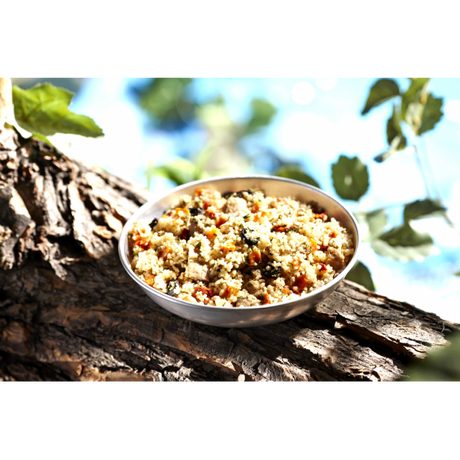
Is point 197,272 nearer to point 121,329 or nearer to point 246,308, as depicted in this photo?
point 246,308

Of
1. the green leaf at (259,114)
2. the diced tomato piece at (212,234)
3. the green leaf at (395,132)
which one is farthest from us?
the green leaf at (259,114)

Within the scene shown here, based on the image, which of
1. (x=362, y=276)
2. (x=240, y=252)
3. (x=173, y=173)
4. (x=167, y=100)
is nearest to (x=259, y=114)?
(x=167, y=100)

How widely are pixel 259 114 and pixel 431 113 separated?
168cm

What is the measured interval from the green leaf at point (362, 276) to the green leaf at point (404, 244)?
10 centimetres

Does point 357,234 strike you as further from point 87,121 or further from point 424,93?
point 87,121

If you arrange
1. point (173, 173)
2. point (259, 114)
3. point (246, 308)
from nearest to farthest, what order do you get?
point (246, 308) < point (173, 173) < point (259, 114)

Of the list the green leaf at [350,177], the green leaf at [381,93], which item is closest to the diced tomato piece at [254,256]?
the green leaf at [350,177]

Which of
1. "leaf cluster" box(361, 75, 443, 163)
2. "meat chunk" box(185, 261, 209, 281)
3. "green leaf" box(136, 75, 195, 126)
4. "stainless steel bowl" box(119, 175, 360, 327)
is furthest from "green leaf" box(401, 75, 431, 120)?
"green leaf" box(136, 75, 195, 126)

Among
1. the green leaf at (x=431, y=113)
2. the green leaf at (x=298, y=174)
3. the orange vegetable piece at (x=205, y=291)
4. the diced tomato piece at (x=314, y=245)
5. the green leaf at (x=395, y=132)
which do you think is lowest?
the orange vegetable piece at (x=205, y=291)

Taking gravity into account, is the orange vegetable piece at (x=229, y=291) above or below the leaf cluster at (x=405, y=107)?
below

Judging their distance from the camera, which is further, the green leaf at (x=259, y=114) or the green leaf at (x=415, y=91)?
the green leaf at (x=259, y=114)

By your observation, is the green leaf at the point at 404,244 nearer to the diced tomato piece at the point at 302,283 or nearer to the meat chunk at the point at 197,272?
the diced tomato piece at the point at 302,283

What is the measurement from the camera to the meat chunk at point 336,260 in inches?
58.6

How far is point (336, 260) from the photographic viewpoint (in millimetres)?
1492
